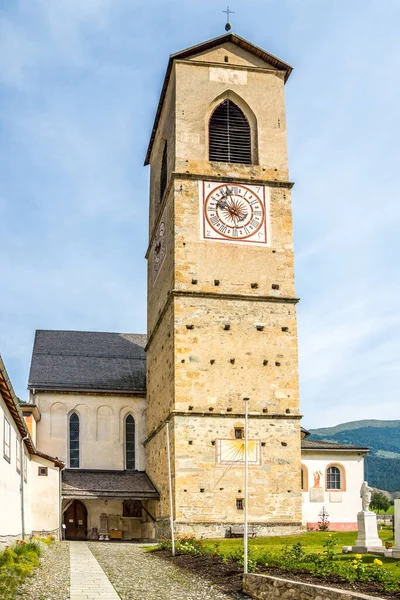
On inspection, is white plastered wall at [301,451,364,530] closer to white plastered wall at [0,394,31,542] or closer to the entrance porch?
A: the entrance porch

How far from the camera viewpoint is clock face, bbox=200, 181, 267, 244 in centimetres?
3847

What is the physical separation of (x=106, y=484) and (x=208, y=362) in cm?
1016

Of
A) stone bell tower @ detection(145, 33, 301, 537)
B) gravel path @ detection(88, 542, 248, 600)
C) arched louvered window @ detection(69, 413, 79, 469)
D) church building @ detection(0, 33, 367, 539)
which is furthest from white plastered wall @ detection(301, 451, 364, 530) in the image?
gravel path @ detection(88, 542, 248, 600)

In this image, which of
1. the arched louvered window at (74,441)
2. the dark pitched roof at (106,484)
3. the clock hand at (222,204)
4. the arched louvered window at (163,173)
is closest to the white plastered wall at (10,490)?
the dark pitched roof at (106,484)

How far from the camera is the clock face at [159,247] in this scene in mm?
41572

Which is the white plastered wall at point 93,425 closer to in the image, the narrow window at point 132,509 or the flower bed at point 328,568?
the narrow window at point 132,509

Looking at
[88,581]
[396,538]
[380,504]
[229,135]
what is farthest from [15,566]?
[380,504]

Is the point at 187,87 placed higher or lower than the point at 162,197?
higher

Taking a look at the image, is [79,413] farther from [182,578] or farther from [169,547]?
[182,578]

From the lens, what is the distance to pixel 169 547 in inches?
1133

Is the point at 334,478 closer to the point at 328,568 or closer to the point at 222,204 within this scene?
the point at 222,204

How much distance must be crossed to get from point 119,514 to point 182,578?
25.5 m

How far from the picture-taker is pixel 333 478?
149 feet

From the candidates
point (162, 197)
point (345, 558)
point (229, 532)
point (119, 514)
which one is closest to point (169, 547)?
point (229, 532)
